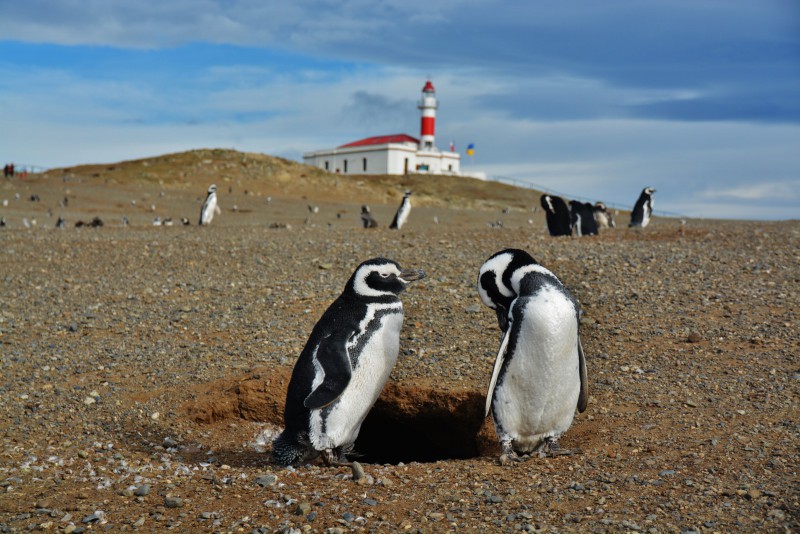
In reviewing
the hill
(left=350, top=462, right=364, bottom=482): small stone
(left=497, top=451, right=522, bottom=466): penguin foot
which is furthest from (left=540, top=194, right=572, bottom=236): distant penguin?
the hill

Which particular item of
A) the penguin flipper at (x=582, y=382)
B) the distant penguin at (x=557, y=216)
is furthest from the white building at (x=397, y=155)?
the penguin flipper at (x=582, y=382)

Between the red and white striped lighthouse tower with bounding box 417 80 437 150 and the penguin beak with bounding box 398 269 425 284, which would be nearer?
the penguin beak with bounding box 398 269 425 284

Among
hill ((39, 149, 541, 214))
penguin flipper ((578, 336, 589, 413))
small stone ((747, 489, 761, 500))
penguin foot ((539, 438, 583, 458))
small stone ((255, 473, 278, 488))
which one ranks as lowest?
small stone ((255, 473, 278, 488))

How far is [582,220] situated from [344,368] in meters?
12.6

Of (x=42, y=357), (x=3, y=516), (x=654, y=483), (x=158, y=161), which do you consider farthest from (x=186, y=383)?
(x=158, y=161)

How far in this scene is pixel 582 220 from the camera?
54.0ft

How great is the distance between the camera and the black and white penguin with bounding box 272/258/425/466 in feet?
15.2

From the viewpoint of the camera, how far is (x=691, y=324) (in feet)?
22.0

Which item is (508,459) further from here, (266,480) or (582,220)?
(582,220)

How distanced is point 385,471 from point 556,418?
1042mm

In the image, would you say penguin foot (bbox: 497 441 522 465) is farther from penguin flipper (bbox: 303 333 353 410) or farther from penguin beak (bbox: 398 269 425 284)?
penguin beak (bbox: 398 269 425 284)

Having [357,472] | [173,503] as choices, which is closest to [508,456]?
[357,472]

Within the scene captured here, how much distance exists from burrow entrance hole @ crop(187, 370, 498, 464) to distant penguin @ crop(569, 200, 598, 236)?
35.2 ft

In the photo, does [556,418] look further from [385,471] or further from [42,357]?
[42,357]
